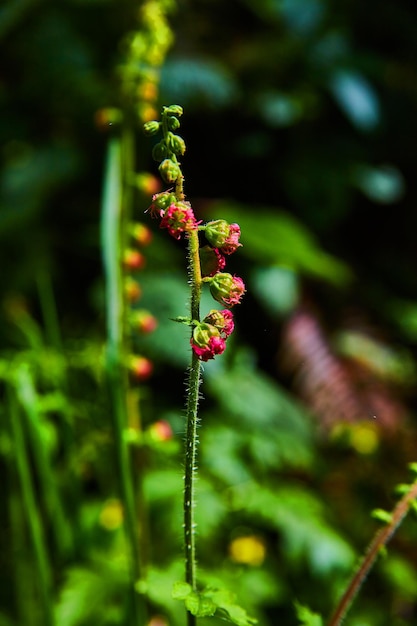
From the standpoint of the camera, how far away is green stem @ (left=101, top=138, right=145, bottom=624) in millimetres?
921

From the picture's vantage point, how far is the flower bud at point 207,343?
0.56 m

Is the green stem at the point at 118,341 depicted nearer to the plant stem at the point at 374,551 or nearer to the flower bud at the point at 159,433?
the flower bud at the point at 159,433

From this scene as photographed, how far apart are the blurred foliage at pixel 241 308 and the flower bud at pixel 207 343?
1.89 feet

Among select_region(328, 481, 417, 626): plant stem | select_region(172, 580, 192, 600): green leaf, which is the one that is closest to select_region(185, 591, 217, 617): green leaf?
select_region(172, 580, 192, 600): green leaf

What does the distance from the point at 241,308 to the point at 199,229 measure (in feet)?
6.64

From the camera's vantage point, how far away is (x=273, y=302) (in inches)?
97.1

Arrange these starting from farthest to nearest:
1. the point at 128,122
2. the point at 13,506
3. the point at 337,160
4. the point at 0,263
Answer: the point at 337,160, the point at 0,263, the point at 13,506, the point at 128,122

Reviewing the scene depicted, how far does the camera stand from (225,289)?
1.91 ft

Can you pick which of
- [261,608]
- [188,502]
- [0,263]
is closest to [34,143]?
[0,263]

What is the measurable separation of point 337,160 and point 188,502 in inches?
94.8

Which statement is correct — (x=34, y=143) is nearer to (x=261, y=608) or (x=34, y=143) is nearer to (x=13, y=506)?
(x=13, y=506)

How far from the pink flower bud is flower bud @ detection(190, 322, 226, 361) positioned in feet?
0.28

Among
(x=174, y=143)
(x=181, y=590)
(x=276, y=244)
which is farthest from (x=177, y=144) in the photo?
(x=276, y=244)

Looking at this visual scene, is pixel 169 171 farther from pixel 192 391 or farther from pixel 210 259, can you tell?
pixel 192 391
